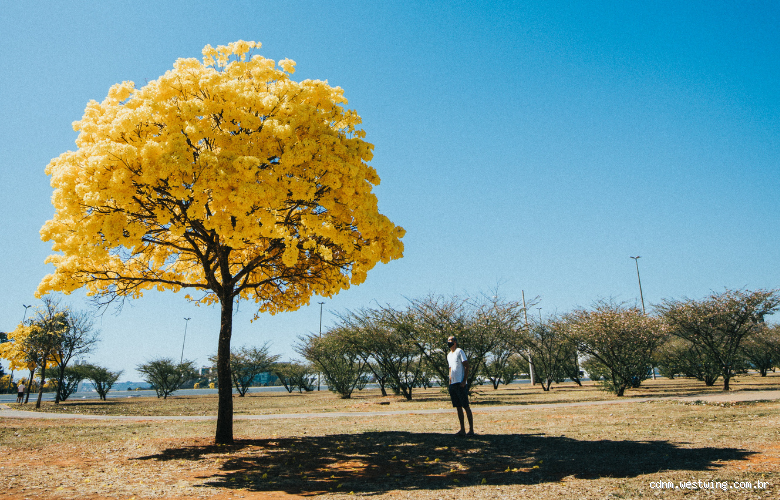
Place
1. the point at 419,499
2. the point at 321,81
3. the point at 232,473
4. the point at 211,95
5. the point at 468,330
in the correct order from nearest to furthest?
1. the point at 419,499
2. the point at 232,473
3. the point at 211,95
4. the point at 321,81
5. the point at 468,330

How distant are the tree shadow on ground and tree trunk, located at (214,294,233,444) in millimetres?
374

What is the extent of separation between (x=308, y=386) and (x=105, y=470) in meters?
40.0

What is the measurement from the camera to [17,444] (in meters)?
9.19

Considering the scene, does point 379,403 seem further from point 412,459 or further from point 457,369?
point 412,459

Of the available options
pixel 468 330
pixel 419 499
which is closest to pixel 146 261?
pixel 419 499

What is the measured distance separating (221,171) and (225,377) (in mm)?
4802

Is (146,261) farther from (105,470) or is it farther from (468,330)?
(468,330)

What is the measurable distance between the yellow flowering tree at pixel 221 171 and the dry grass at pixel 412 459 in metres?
2.11

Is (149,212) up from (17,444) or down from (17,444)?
up

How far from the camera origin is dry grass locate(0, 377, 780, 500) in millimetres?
5105

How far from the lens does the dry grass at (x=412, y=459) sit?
201 inches

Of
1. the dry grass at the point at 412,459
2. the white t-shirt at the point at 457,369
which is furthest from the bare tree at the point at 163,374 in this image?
the white t-shirt at the point at 457,369

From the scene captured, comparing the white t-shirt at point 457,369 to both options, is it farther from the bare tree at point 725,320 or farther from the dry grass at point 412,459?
the bare tree at point 725,320

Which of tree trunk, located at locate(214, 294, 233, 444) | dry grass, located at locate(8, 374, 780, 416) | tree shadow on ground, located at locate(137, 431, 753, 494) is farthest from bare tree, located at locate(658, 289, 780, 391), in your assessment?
tree trunk, located at locate(214, 294, 233, 444)
